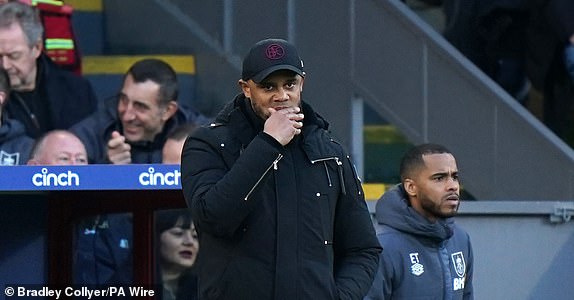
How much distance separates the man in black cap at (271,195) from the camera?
13.1 feet

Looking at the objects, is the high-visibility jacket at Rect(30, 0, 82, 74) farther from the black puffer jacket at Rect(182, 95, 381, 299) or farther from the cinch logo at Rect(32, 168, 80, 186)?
the black puffer jacket at Rect(182, 95, 381, 299)

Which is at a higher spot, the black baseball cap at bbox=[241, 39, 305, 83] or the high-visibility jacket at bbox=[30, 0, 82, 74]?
the high-visibility jacket at bbox=[30, 0, 82, 74]

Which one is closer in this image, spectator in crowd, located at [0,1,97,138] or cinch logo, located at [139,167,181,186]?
cinch logo, located at [139,167,181,186]

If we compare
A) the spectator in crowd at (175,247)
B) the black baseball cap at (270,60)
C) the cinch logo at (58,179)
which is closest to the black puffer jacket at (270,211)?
the black baseball cap at (270,60)

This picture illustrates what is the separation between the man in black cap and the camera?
399 cm

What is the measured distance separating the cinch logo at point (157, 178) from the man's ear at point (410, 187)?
40.4 inches

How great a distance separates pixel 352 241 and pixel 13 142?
12.4 feet

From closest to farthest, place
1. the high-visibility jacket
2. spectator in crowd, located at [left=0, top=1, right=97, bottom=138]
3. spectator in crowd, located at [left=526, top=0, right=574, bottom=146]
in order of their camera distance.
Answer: spectator in crowd, located at [left=0, top=1, right=97, bottom=138]
the high-visibility jacket
spectator in crowd, located at [left=526, top=0, right=574, bottom=146]

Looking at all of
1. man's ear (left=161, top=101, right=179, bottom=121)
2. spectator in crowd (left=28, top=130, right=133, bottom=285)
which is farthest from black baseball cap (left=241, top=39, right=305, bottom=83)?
man's ear (left=161, top=101, right=179, bottom=121)

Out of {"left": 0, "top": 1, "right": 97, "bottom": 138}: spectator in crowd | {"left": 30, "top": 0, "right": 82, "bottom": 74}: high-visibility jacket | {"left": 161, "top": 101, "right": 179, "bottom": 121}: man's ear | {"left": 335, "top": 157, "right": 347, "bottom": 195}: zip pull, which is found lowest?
{"left": 335, "top": 157, "right": 347, "bottom": 195}: zip pull

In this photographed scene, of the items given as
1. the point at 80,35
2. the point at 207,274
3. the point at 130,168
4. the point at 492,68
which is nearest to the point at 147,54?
the point at 80,35

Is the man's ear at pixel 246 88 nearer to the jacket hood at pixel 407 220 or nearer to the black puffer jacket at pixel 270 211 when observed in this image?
the black puffer jacket at pixel 270 211

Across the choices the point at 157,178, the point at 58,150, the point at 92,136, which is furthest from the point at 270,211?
the point at 92,136

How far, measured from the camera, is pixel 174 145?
25.2 feet
